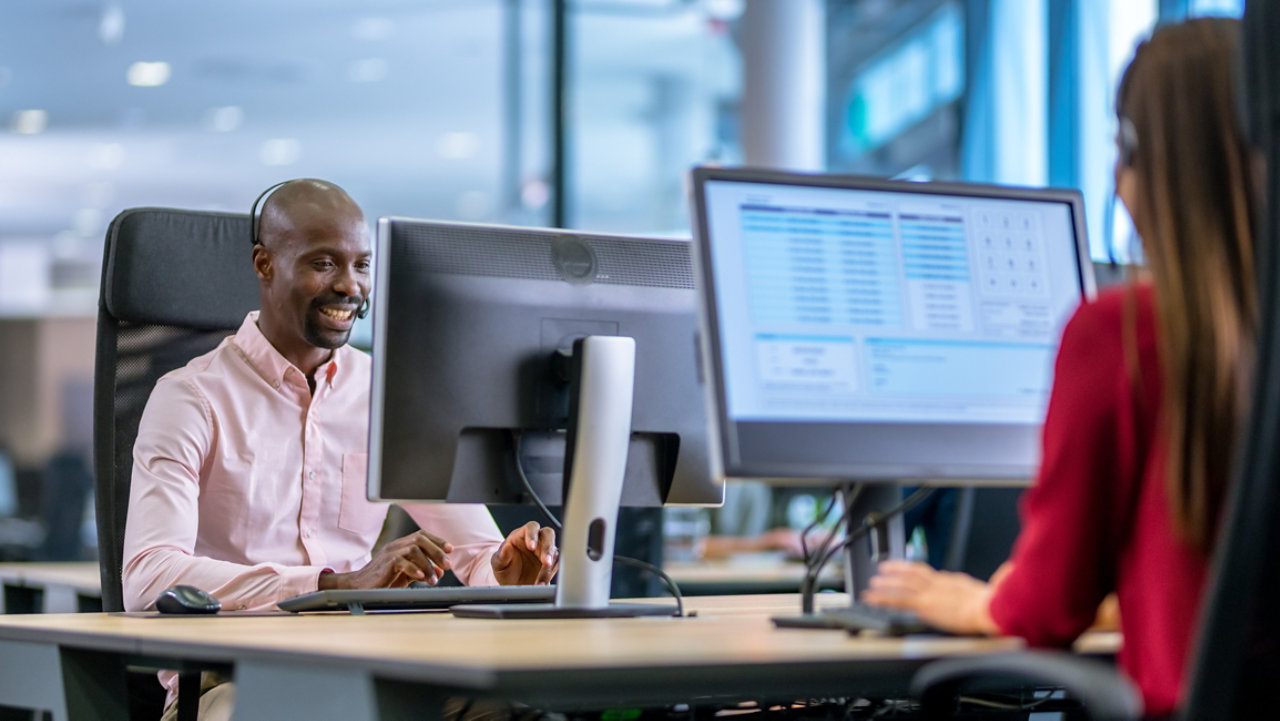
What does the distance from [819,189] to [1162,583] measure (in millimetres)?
609

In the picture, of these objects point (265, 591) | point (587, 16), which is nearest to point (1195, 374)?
point (265, 591)

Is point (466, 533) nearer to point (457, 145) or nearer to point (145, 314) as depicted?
point (145, 314)

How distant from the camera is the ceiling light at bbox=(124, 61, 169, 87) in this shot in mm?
5469

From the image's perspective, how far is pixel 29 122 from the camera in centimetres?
538

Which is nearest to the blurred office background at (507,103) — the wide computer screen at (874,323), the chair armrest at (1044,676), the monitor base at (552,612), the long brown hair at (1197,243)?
the wide computer screen at (874,323)

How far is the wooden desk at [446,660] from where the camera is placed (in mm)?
1175

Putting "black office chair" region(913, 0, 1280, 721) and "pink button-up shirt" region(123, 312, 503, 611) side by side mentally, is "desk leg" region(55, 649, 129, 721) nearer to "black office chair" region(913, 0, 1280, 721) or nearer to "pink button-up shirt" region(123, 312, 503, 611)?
"pink button-up shirt" region(123, 312, 503, 611)

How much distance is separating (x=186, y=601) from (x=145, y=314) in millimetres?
659

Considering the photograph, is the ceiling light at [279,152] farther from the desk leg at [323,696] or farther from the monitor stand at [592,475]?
the desk leg at [323,696]

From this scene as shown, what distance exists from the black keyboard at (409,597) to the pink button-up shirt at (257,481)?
0.13 metres

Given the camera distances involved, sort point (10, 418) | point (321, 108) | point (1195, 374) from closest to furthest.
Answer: point (1195, 374)
point (321, 108)
point (10, 418)

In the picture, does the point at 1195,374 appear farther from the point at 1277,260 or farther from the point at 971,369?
the point at 971,369

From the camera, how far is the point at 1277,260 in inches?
39.4

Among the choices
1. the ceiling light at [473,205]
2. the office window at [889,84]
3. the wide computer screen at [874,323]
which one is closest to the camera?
the wide computer screen at [874,323]
